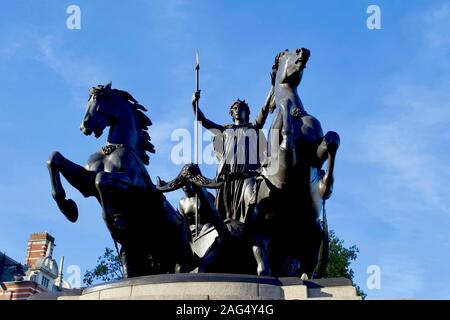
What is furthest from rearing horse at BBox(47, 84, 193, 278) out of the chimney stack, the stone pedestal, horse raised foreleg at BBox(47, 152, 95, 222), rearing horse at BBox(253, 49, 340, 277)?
the chimney stack

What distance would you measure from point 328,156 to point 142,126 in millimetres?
4178

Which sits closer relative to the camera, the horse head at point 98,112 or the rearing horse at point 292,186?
the rearing horse at point 292,186

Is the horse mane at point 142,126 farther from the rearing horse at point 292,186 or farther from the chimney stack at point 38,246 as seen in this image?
the chimney stack at point 38,246

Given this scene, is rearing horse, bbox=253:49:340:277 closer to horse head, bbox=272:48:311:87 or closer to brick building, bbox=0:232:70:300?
horse head, bbox=272:48:311:87

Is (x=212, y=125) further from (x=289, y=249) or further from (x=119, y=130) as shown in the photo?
(x=289, y=249)

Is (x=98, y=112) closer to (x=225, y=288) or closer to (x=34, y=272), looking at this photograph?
(x=225, y=288)

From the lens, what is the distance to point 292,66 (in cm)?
1203

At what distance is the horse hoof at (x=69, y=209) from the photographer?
37.3ft

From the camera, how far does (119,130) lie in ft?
40.5

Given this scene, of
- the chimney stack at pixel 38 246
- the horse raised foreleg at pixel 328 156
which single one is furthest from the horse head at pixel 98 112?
the chimney stack at pixel 38 246

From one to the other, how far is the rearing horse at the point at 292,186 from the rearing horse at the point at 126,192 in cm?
167

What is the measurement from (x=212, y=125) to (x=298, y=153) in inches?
147
